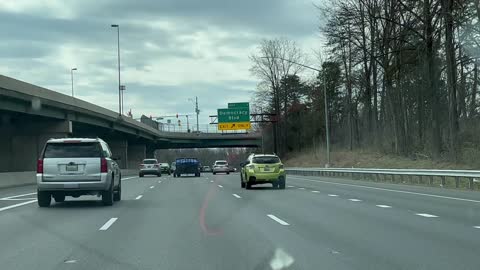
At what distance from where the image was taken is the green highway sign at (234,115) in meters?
73.9

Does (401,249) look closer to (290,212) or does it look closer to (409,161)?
(290,212)

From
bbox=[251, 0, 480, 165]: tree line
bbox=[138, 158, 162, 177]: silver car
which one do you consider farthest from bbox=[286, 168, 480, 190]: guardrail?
bbox=[138, 158, 162, 177]: silver car

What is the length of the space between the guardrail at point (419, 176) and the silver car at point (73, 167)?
14542mm

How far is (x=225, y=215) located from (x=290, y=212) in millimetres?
1865

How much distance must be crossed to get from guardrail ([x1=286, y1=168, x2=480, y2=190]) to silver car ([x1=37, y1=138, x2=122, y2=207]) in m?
14.5

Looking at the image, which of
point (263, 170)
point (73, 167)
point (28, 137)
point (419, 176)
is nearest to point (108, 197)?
point (73, 167)

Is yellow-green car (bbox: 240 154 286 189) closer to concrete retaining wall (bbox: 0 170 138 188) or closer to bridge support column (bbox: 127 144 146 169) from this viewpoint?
concrete retaining wall (bbox: 0 170 138 188)

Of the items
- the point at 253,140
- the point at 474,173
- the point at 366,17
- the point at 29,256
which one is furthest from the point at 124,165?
the point at 29,256

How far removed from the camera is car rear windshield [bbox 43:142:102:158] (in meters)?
19.2

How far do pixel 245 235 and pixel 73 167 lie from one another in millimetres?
8137

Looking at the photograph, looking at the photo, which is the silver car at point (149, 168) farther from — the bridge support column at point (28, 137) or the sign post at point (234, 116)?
the sign post at point (234, 116)

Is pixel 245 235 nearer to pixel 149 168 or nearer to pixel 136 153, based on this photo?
pixel 149 168

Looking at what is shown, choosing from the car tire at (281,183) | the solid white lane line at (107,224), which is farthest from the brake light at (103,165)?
the car tire at (281,183)

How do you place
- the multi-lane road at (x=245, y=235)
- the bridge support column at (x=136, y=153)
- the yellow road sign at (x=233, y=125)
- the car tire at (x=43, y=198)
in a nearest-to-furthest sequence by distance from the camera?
1. the multi-lane road at (x=245, y=235)
2. the car tire at (x=43, y=198)
3. the yellow road sign at (x=233, y=125)
4. the bridge support column at (x=136, y=153)
